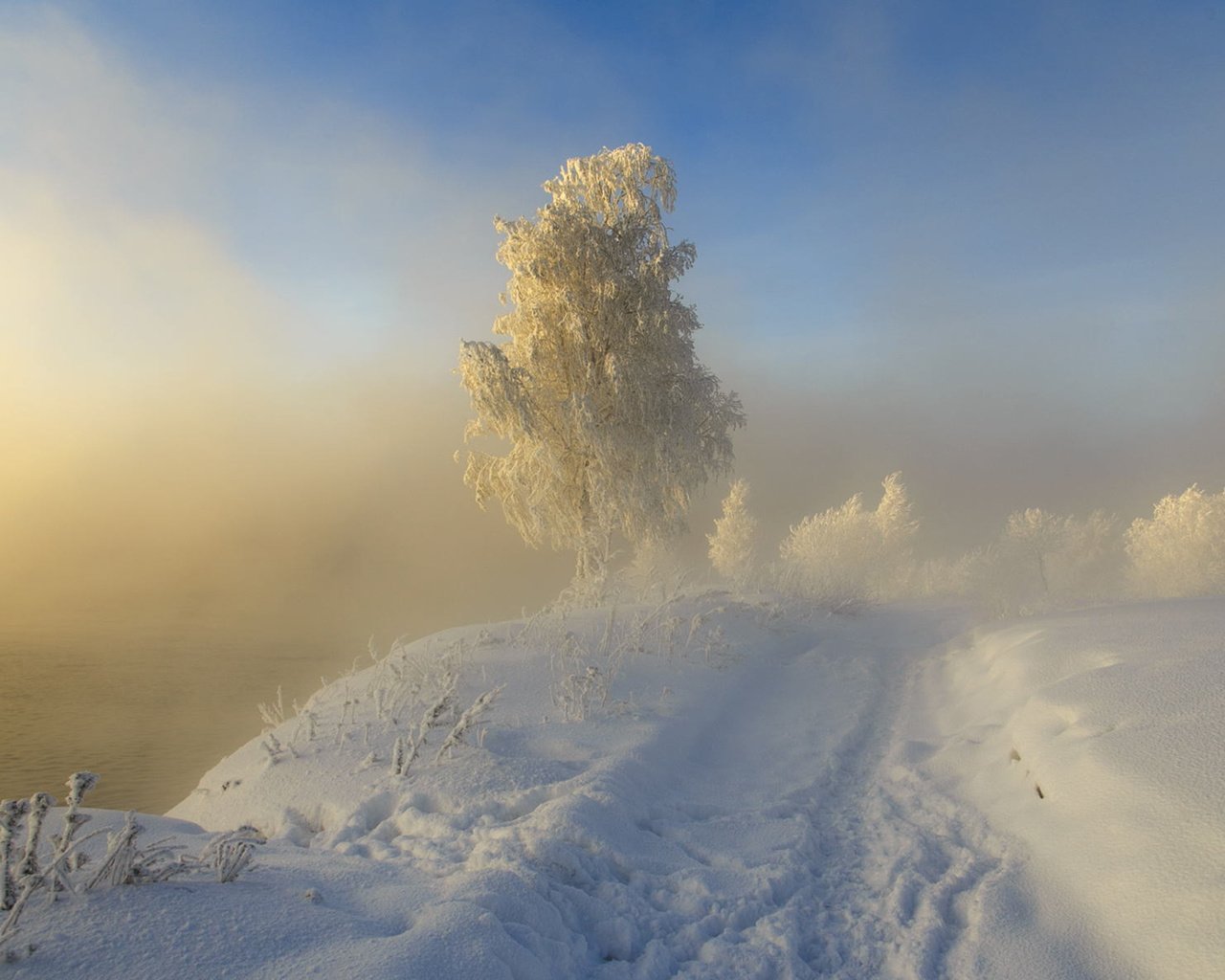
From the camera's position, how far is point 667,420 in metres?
14.6

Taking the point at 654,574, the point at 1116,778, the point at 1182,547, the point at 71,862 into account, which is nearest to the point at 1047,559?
the point at 1182,547

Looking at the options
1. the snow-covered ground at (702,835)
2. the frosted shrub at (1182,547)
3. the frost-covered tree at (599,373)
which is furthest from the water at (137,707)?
the frosted shrub at (1182,547)

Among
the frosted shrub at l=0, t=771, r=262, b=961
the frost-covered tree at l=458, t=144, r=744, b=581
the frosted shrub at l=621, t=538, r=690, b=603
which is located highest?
the frost-covered tree at l=458, t=144, r=744, b=581

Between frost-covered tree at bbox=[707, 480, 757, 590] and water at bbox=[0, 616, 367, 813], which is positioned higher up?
frost-covered tree at bbox=[707, 480, 757, 590]

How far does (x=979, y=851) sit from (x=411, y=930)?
3469 mm

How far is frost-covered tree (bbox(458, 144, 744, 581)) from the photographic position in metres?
14.2

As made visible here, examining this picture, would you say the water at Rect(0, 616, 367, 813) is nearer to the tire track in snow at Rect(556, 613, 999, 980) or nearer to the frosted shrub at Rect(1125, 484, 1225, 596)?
the tire track in snow at Rect(556, 613, 999, 980)

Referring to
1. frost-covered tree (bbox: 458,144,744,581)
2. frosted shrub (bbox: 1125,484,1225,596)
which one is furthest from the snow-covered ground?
frosted shrub (bbox: 1125,484,1225,596)

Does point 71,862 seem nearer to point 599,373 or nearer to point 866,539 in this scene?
point 599,373

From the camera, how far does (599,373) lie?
14.6 meters

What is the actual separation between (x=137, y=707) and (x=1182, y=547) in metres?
33.6

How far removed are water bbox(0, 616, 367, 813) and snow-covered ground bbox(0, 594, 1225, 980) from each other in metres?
3.00

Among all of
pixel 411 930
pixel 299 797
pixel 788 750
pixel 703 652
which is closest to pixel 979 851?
pixel 788 750

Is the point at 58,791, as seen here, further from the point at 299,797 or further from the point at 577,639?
the point at 577,639
